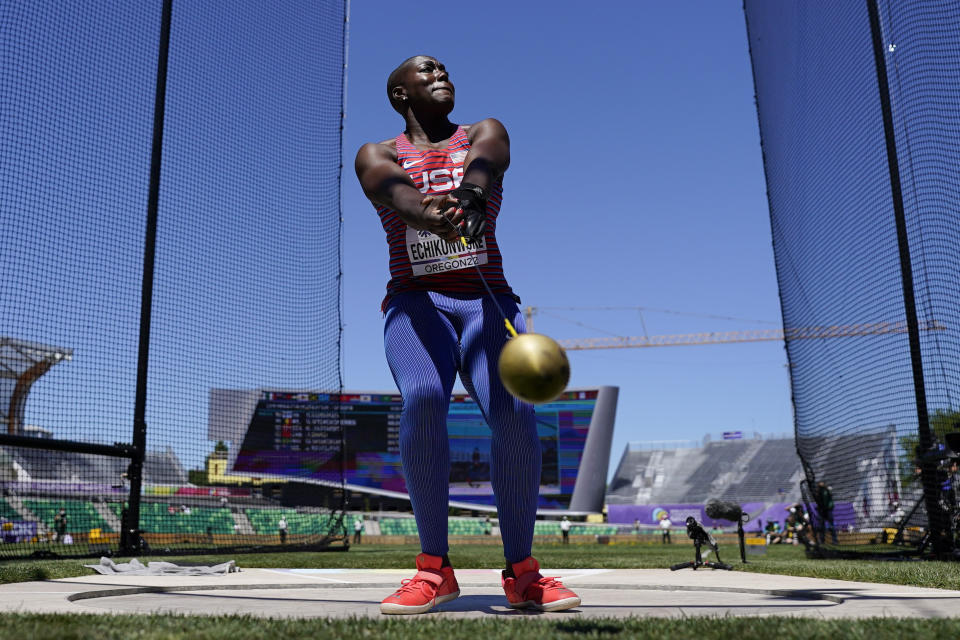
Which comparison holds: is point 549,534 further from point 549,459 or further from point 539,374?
point 539,374

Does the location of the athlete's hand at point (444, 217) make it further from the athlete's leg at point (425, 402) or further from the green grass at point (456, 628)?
the green grass at point (456, 628)

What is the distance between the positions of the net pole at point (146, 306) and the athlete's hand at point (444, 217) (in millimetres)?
6254

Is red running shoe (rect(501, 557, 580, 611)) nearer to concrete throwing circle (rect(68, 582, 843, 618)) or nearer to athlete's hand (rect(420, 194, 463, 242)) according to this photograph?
concrete throwing circle (rect(68, 582, 843, 618))

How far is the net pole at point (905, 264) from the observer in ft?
27.9

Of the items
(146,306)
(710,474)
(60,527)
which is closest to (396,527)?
(60,527)

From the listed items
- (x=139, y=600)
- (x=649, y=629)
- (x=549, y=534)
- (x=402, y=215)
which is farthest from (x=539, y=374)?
(x=549, y=534)

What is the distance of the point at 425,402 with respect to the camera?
271 centimetres

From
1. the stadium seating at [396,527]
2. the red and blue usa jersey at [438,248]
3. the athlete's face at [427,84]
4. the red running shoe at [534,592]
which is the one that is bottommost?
the stadium seating at [396,527]

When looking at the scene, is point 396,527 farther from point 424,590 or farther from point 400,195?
point 400,195

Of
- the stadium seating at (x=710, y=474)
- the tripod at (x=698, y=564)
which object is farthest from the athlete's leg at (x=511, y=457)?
the stadium seating at (x=710, y=474)

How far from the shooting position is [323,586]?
424 cm

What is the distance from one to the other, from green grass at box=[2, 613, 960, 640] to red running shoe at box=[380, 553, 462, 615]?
1.02 ft

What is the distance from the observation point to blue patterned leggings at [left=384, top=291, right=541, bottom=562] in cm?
273

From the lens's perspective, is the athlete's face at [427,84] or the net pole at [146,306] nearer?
the athlete's face at [427,84]
